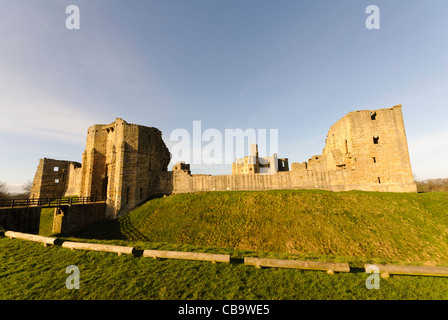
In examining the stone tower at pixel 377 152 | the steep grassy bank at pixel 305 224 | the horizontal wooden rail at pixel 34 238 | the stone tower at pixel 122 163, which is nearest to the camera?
the horizontal wooden rail at pixel 34 238

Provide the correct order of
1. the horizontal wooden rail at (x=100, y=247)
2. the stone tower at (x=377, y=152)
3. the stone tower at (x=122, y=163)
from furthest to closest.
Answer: the stone tower at (x=122, y=163) → the stone tower at (x=377, y=152) → the horizontal wooden rail at (x=100, y=247)

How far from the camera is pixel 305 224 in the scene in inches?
619

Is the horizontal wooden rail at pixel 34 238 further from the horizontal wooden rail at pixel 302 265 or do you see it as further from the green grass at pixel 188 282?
the horizontal wooden rail at pixel 302 265

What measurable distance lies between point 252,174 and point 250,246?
11302 mm

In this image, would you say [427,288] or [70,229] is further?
[70,229]

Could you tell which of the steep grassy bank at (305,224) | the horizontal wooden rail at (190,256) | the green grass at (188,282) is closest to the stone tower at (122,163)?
the steep grassy bank at (305,224)

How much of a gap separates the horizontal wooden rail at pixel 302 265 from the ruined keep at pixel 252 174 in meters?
16.8

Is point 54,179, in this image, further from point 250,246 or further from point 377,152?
point 377,152

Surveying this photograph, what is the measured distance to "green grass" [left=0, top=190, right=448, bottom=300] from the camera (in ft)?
20.0

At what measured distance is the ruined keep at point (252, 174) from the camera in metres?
21.8
